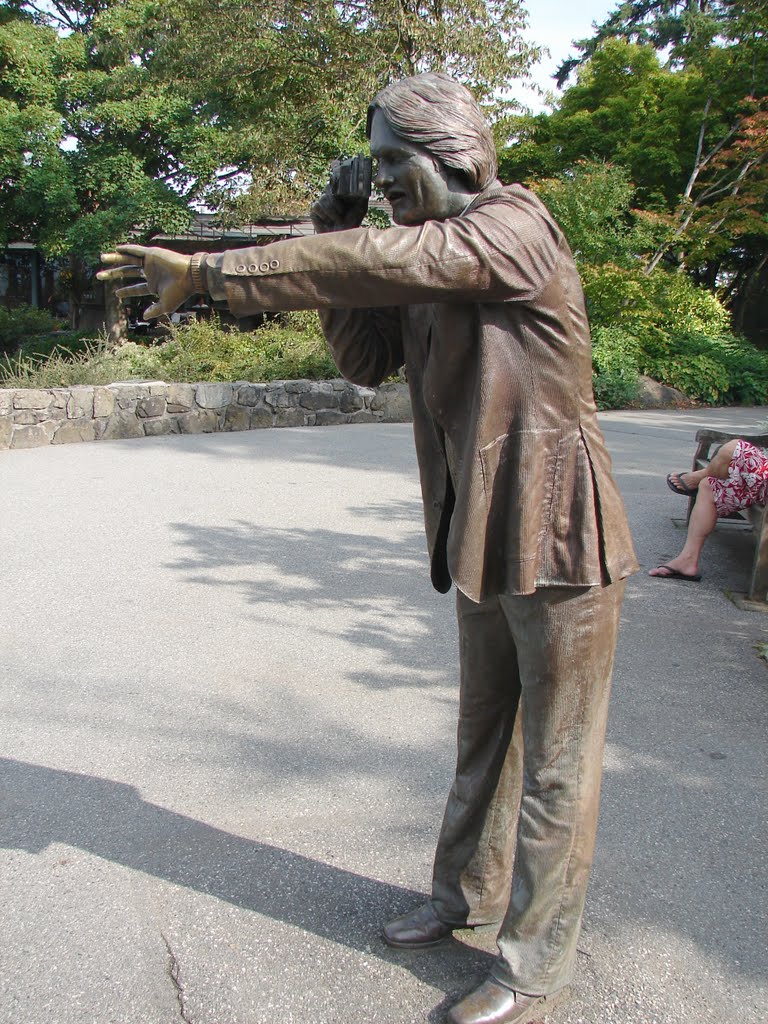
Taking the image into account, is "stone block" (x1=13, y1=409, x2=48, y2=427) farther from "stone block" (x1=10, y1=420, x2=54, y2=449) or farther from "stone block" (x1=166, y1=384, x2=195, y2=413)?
"stone block" (x1=166, y1=384, x2=195, y2=413)

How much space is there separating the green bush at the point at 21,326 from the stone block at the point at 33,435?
13159mm

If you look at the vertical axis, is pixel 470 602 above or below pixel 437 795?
above

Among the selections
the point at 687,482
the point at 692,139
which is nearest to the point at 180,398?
the point at 687,482

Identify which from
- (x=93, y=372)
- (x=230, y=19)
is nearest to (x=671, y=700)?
(x=93, y=372)

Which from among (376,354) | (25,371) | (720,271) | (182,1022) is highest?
(720,271)

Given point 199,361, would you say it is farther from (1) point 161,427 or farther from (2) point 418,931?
(2) point 418,931

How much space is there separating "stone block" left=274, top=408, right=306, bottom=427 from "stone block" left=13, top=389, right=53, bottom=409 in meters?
3.09

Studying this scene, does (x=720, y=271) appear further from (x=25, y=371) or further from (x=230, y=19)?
(x=25, y=371)

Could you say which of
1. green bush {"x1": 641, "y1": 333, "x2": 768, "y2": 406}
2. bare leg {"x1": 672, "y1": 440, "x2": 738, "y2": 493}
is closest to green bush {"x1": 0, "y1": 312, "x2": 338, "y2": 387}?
green bush {"x1": 641, "y1": 333, "x2": 768, "y2": 406}

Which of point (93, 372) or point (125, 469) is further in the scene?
point (93, 372)

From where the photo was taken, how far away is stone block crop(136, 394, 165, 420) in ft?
38.6

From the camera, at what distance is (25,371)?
12141 mm

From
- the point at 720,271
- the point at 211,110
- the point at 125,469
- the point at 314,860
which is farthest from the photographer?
the point at 720,271

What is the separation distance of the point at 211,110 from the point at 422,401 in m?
21.7
